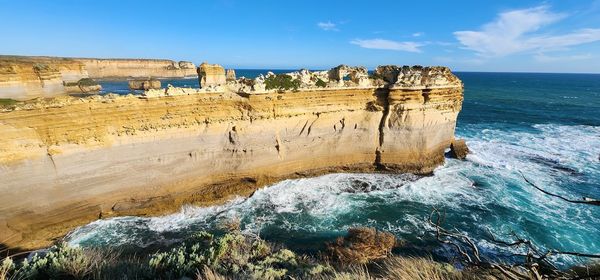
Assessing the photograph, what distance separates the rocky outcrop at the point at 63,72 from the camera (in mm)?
18844

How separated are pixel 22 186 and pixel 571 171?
24905 millimetres

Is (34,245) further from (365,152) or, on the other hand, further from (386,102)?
(386,102)

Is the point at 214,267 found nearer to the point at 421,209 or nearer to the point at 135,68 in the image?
the point at 421,209

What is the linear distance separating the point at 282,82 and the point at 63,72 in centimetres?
4242

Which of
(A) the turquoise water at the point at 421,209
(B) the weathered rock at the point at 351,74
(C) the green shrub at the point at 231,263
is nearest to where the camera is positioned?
(C) the green shrub at the point at 231,263

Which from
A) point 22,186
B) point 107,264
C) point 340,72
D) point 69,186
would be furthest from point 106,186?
point 340,72

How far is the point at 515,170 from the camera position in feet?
56.2

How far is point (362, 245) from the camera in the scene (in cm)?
985

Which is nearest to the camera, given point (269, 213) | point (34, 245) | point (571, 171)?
point (34, 245)

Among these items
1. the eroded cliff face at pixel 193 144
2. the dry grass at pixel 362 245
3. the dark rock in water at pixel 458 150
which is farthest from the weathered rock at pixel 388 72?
the dry grass at pixel 362 245

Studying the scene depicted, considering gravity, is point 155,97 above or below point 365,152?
above

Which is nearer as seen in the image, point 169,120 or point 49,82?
point 169,120

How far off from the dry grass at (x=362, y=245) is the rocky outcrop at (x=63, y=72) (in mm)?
15822

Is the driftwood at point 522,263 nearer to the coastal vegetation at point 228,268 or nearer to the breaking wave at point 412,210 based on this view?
the coastal vegetation at point 228,268
